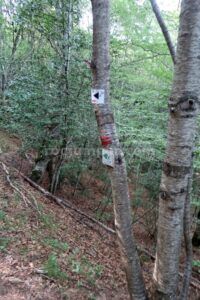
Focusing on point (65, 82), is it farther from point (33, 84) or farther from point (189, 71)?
point (189, 71)

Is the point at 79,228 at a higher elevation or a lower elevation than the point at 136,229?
higher

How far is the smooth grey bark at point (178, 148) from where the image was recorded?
2.29 m

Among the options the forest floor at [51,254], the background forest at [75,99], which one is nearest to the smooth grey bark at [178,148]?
the forest floor at [51,254]

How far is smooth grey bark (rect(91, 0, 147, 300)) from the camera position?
2.62m

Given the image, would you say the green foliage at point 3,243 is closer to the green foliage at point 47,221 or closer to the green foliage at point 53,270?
the green foliage at point 53,270

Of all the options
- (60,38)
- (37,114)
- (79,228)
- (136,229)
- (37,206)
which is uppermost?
(60,38)

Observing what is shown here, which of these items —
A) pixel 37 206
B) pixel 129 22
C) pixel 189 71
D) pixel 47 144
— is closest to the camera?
pixel 189 71

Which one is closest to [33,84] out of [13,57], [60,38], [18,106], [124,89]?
[18,106]

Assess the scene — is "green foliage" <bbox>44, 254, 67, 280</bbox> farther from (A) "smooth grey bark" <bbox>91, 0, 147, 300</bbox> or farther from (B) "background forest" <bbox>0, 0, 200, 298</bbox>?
(B) "background forest" <bbox>0, 0, 200, 298</bbox>

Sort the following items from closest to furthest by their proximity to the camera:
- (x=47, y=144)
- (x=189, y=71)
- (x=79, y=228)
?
(x=189, y=71) → (x=79, y=228) → (x=47, y=144)

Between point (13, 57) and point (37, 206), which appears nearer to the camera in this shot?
point (37, 206)

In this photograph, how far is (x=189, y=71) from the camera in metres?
2.31

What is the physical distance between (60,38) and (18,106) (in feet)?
5.16

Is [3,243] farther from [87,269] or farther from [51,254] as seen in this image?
[87,269]
